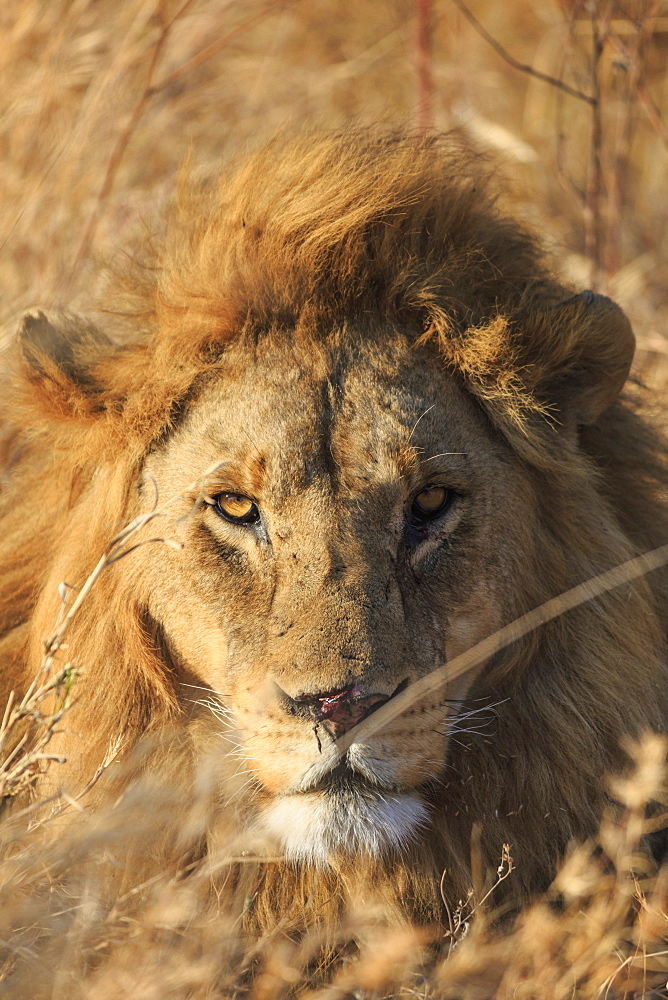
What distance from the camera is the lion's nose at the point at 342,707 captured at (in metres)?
2.59

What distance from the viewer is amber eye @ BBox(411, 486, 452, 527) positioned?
2.99m

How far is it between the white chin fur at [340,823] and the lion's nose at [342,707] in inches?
6.8

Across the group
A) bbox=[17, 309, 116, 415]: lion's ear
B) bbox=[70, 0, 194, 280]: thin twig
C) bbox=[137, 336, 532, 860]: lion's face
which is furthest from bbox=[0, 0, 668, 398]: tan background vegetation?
bbox=[137, 336, 532, 860]: lion's face

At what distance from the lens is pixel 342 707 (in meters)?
2.59

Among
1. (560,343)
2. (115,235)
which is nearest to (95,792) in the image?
(560,343)

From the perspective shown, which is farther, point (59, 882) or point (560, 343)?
point (560, 343)

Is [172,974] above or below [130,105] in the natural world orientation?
below

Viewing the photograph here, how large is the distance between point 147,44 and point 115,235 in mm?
933

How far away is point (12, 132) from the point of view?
5.86m

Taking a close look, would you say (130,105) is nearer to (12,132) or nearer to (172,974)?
(12,132)

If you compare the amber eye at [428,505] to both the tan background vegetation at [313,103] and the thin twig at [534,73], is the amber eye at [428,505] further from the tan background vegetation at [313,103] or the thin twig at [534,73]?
the thin twig at [534,73]

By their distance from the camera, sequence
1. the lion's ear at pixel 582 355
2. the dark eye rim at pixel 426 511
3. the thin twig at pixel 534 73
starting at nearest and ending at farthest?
the dark eye rim at pixel 426 511
the lion's ear at pixel 582 355
the thin twig at pixel 534 73

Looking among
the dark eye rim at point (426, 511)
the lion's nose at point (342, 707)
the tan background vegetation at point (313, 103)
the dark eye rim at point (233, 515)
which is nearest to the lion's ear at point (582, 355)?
the dark eye rim at point (426, 511)

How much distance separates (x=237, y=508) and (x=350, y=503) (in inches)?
11.8
